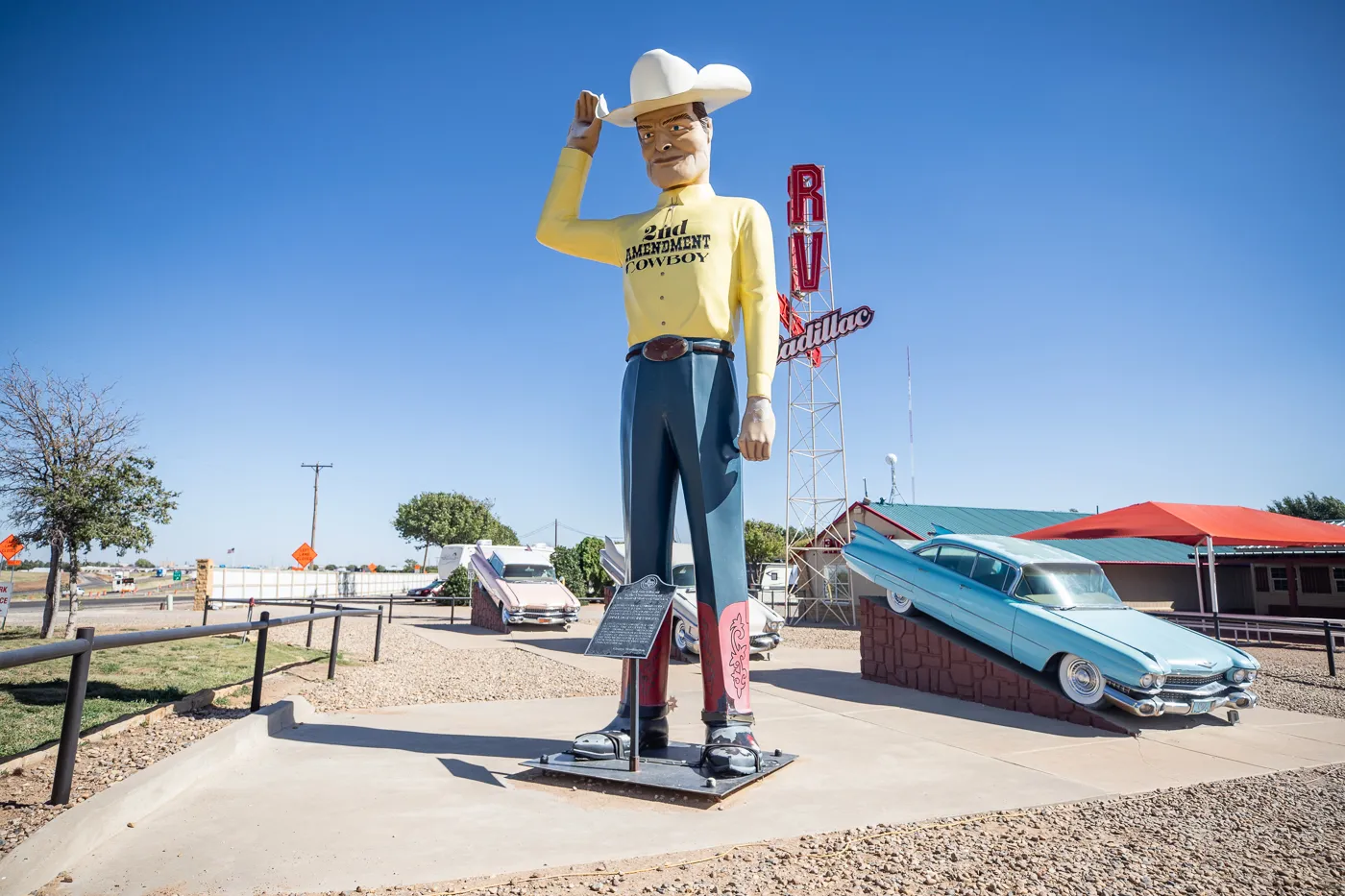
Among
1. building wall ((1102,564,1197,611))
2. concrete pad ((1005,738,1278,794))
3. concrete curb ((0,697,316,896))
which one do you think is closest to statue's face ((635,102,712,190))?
concrete curb ((0,697,316,896))

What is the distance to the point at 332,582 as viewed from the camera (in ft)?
144

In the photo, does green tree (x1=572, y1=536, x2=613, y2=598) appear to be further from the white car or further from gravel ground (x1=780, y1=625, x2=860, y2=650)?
the white car

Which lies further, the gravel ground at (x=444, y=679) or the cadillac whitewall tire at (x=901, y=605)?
the cadillac whitewall tire at (x=901, y=605)

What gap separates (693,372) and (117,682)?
6422 millimetres

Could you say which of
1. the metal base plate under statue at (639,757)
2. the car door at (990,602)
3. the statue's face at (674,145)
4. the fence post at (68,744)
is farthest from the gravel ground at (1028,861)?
the statue's face at (674,145)

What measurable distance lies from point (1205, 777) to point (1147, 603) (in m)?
20.7

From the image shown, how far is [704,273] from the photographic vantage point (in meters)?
4.94

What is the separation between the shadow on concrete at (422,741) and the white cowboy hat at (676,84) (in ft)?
14.6

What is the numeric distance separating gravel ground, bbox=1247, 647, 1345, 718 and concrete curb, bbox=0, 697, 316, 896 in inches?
372

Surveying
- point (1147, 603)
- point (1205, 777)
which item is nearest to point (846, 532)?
point (1147, 603)

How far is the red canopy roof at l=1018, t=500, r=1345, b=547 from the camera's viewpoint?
36.9 feet

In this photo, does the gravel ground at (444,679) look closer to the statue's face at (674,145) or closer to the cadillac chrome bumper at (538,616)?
the cadillac chrome bumper at (538,616)

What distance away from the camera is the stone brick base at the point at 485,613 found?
61.2ft

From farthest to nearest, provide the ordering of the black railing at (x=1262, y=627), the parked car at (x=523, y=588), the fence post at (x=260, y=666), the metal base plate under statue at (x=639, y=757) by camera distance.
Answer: the parked car at (x=523, y=588)
the black railing at (x=1262, y=627)
the fence post at (x=260, y=666)
the metal base plate under statue at (x=639, y=757)
